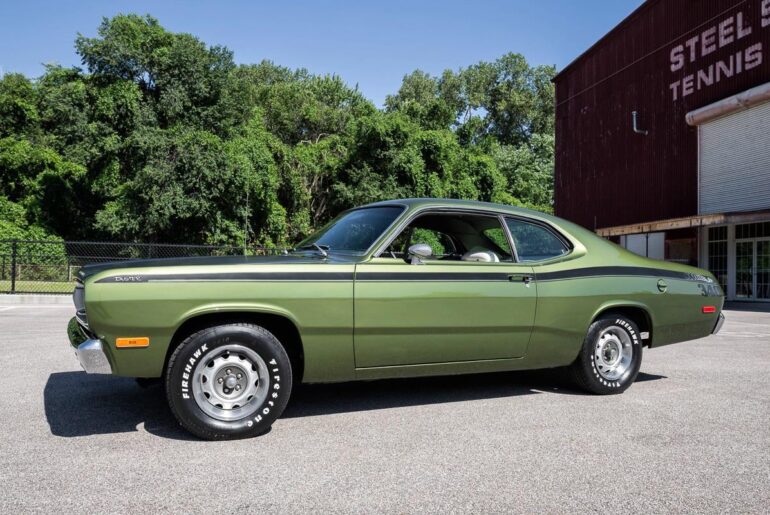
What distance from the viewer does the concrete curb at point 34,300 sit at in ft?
57.9

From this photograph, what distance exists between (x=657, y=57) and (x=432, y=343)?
86.0ft

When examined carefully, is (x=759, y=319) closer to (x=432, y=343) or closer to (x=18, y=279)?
(x=432, y=343)

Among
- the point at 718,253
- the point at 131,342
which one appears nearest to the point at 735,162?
the point at 718,253

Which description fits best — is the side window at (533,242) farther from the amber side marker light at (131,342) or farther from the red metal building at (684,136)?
the red metal building at (684,136)

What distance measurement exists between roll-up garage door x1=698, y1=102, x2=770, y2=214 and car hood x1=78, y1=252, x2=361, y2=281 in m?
21.5

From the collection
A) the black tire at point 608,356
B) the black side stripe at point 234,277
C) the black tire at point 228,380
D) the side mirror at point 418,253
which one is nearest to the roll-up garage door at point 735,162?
the black tire at point 608,356

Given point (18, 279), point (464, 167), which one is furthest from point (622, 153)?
point (18, 279)

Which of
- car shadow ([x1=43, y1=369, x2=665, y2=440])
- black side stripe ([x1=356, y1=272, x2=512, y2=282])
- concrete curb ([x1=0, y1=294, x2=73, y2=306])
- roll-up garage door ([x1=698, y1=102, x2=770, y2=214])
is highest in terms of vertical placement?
roll-up garage door ([x1=698, y1=102, x2=770, y2=214])

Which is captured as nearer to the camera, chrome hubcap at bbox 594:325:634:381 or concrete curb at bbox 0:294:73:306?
chrome hubcap at bbox 594:325:634:381

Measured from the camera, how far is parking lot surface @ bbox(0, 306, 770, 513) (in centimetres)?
308

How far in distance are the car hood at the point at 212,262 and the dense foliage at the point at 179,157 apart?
28652mm

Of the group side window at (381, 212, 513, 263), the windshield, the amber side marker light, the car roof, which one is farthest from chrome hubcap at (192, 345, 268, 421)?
the car roof

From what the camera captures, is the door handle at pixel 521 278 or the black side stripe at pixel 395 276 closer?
the black side stripe at pixel 395 276

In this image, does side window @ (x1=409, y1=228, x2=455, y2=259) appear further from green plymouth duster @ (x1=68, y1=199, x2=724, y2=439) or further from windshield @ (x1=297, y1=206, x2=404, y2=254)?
windshield @ (x1=297, y1=206, x2=404, y2=254)
